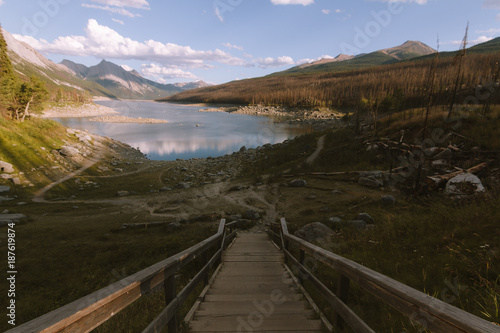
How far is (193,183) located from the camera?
23312 millimetres

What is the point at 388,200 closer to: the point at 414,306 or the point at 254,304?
the point at 254,304

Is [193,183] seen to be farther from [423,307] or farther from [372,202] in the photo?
[423,307]

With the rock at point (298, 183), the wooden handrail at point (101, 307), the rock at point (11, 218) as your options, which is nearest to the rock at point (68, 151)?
the rock at point (11, 218)

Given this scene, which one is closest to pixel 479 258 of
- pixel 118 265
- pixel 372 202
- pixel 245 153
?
pixel 372 202

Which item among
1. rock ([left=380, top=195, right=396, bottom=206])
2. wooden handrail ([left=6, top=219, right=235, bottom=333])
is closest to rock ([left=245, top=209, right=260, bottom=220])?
rock ([left=380, top=195, right=396, bottom=206])

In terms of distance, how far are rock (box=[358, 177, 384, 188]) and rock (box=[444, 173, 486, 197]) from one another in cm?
442

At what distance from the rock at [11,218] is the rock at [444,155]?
25.6 metres

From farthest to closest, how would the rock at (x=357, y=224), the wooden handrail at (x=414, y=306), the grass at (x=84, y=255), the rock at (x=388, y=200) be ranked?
1. the rock at (x=388, y=200)
2. the rock at (x=357, y=224)
3. the grass at (x=84, y=255)
4. the wooden handrail at (x=414, y=306)

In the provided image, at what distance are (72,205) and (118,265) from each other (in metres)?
10.6

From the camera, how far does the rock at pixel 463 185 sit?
31.3 feet

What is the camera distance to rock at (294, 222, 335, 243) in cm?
886

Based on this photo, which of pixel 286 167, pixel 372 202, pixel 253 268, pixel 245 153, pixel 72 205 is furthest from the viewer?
pixel 245 153

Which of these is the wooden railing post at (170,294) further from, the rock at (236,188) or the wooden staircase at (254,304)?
the rock at (236,188)

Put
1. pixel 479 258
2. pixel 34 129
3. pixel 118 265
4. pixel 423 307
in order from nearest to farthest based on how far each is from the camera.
A: pixel 423 307 → pixel 479 258 → pixel 118 265 → pixel 34 129
